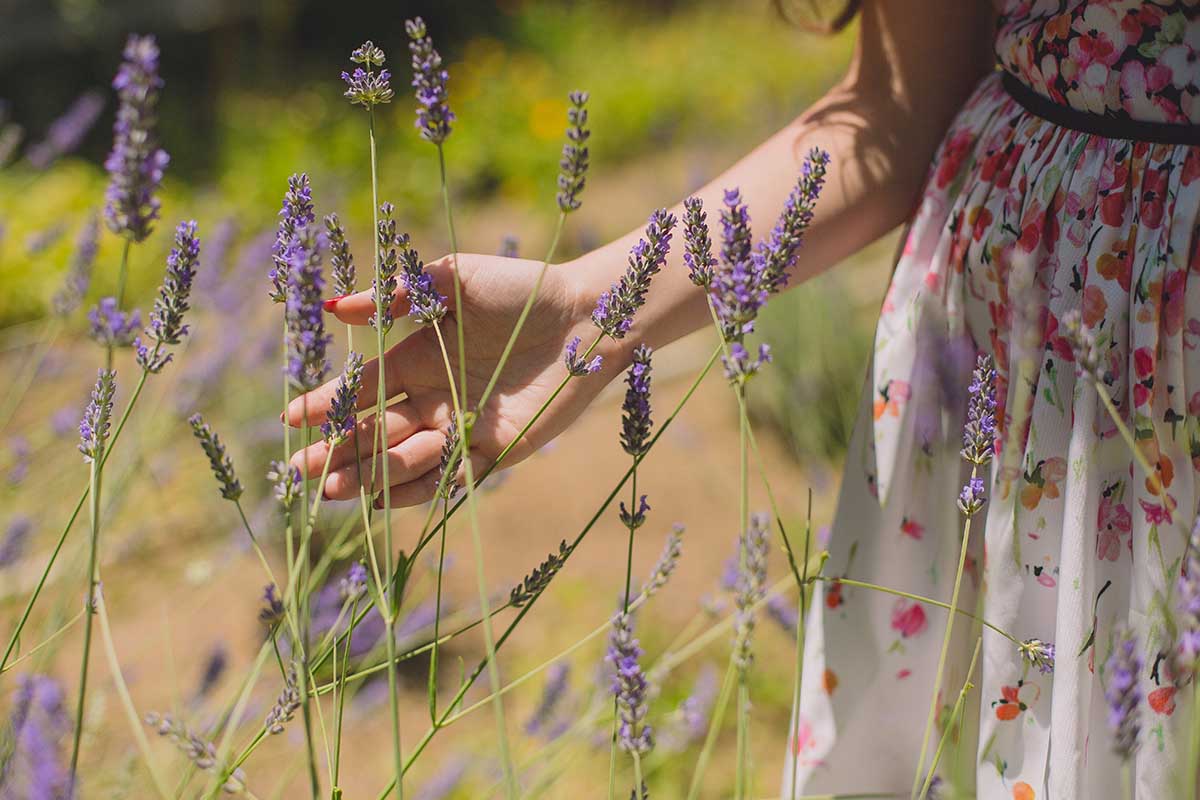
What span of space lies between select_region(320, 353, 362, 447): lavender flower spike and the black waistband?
30.8 inches

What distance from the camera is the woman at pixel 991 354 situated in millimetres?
1010

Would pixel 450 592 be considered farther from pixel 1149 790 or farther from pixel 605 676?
pixel 1149 790

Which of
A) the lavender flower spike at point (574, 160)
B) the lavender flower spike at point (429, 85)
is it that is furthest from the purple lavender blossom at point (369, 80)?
the lavender flower spike at point (574, 160)

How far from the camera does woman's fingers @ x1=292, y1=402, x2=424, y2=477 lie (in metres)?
0.99

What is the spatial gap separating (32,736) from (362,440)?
38 centimetres

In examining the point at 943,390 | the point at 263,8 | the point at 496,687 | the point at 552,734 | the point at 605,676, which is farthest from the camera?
the point at 263,8

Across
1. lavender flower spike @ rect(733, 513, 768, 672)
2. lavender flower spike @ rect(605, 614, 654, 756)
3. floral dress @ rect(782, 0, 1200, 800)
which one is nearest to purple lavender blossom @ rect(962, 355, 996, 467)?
floral dress @ rect(782, 0, 1200, 800)

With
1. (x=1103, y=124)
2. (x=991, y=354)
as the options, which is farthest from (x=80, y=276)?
(x=1103, y=124)

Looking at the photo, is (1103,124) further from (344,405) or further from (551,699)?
(551,699)

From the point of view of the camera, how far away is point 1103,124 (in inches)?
42.3

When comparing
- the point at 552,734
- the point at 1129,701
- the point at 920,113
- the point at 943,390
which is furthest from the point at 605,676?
the point at 1129,701

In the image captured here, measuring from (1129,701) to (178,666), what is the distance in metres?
2.14

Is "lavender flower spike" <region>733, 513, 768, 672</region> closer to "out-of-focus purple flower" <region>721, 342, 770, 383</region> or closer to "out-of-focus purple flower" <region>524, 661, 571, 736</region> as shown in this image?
"out-of-focus purple flower" <region>721, 342, 770, 383</region>

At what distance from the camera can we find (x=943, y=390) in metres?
1.27
